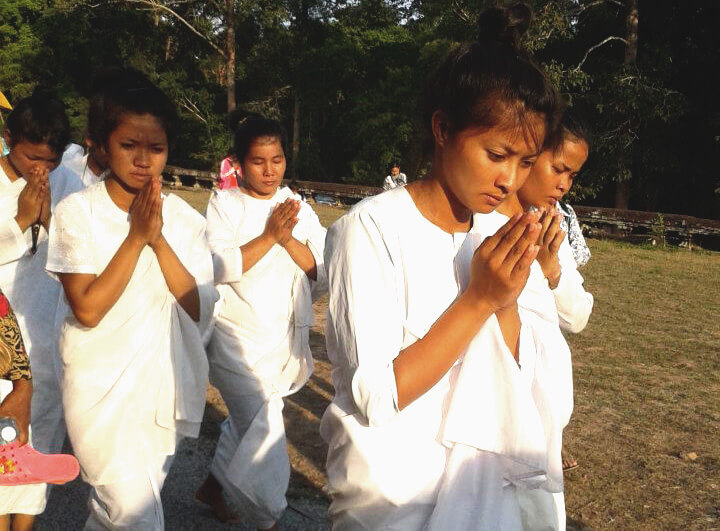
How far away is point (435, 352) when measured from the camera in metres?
1.48

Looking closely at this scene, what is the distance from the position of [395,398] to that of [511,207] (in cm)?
123

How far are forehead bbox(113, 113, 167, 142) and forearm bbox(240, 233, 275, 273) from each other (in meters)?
0.97

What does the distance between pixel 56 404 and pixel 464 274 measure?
8.40 feet

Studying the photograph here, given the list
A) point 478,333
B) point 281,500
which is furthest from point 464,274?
point 281,500

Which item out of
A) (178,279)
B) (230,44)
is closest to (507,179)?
(178,279)

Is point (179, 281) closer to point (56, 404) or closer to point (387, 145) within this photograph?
point (56, 404)

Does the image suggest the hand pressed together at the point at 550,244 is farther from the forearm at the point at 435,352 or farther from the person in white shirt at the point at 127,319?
the person in white shirt at the point at 127,319

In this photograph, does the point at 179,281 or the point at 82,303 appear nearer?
the point at 82,303

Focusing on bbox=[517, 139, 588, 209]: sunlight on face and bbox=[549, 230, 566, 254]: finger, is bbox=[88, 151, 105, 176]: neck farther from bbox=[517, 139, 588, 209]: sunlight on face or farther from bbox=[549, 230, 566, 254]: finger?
bbox=[549, 230, 566, 254]: finger

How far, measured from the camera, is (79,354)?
2.49 meters

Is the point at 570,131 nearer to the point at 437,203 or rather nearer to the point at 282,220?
the point at 437,203

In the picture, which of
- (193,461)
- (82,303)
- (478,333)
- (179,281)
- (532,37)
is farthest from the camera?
(532,37)

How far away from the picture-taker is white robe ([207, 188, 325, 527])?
10.9 ft

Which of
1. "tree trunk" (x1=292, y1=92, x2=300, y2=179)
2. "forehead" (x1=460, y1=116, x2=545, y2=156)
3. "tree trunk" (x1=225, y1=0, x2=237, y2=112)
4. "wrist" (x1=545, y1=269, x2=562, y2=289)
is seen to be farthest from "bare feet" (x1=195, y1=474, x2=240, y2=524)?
"tree trunk" (x1=292, y1=92, x2=300, y2=179)
